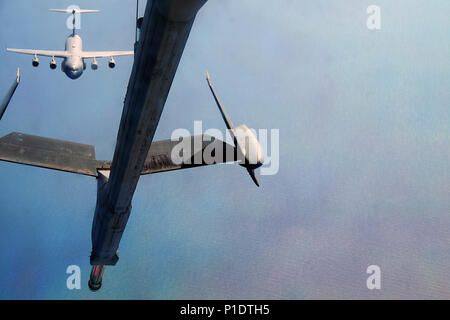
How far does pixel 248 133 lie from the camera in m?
15.1

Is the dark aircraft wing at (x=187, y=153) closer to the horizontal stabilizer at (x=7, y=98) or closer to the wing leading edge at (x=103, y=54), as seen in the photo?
the horizontal stabilizer at (x=7, y=98)

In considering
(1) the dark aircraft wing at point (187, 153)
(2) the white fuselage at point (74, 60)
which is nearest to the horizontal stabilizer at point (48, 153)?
(1) the dark aircraft wing at point (187, 153)

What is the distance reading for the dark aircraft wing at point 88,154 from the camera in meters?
18.1

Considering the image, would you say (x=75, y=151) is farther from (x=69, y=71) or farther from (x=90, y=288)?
(x=69, y=71)

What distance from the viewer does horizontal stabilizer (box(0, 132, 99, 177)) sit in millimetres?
18172

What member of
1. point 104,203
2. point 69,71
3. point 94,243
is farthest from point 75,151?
point 69,71

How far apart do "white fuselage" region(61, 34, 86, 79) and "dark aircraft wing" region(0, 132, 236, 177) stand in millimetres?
45416

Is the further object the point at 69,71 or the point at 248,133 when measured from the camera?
the point at 69,71

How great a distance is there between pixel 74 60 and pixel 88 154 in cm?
4818

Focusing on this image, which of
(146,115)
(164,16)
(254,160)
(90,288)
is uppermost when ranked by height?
(164,16)

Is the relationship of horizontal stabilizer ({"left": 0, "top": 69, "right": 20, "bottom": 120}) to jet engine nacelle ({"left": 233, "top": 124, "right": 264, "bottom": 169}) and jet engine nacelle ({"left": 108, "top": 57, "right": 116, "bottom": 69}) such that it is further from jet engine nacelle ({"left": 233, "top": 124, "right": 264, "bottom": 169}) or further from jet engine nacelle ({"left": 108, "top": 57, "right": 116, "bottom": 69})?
jet engine nacelle ({"left": 108, "top": 57, "right": 116, "bottom": 69})

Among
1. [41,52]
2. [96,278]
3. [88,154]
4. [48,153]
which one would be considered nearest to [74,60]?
[41,52]

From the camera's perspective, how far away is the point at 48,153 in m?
19.1

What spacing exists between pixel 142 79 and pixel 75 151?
35.4ft
